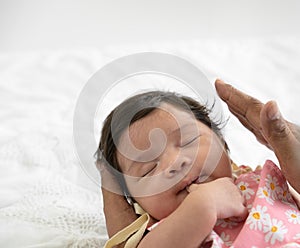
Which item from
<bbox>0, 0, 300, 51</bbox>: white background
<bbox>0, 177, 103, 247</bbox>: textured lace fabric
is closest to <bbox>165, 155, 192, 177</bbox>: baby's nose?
<bbox>0, 177, 103, 247</bbox>: textured lace fabric

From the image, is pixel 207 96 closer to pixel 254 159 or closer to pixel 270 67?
pixel 254 159

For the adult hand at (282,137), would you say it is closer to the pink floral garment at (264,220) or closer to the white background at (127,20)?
the pink floral garment at (264,220)

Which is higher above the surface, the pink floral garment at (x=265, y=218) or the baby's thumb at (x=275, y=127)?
the baby's thumb at (x=275, y=127)

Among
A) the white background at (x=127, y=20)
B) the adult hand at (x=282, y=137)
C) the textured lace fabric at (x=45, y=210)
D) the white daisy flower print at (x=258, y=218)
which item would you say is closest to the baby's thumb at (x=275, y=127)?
the adult hand at (x=282, y=137)

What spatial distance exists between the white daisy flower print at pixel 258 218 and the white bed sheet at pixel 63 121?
1.12ft

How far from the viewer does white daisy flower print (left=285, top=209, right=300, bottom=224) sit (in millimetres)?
889

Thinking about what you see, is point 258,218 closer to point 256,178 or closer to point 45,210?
point 256,178

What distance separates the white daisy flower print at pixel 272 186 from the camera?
3.10ft

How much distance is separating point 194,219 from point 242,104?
28cm

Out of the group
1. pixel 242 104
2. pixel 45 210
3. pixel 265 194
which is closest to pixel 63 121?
pixel 45 210

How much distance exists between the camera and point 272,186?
96cm

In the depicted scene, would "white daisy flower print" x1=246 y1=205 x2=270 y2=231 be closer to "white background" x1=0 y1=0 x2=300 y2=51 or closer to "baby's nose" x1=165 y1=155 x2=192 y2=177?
"baby's nose" x1=165 y1=155 x2=192 y2=177

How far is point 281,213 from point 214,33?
1.39 meters

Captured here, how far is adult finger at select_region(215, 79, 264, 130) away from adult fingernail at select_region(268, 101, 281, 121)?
13 centimetres
